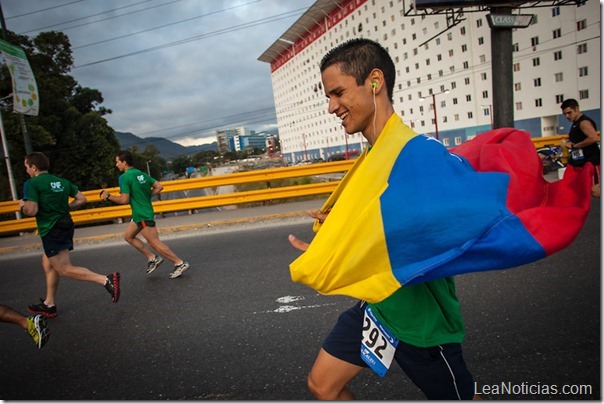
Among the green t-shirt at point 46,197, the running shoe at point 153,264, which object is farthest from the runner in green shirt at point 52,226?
the running shoe at point 153,264

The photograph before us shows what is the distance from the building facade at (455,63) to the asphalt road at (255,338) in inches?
608

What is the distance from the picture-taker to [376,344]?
5.92ft

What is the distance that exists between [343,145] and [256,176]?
280ft

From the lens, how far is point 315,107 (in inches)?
4087

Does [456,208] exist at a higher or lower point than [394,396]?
higher

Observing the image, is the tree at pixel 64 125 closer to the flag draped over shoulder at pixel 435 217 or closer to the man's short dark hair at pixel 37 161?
the man's short dark hair at pixel 37 161

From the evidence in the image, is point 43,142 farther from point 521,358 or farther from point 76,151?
point 521,358

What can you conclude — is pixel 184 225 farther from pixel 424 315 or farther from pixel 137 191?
pixel 424 315

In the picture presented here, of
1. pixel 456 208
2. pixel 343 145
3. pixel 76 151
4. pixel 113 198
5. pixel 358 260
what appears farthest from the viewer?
pixel 343 145

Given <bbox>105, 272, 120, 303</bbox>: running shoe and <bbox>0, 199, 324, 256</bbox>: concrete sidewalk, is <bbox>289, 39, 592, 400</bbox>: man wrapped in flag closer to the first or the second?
<bbox>105, 272, 120, 303</bbox>: running shoe

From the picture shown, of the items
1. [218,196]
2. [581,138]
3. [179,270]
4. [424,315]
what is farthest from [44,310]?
[581,138]

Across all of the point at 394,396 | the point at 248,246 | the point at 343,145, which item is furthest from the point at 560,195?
the point at 343,145

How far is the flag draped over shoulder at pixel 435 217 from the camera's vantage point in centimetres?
133

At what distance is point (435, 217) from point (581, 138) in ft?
20.6
